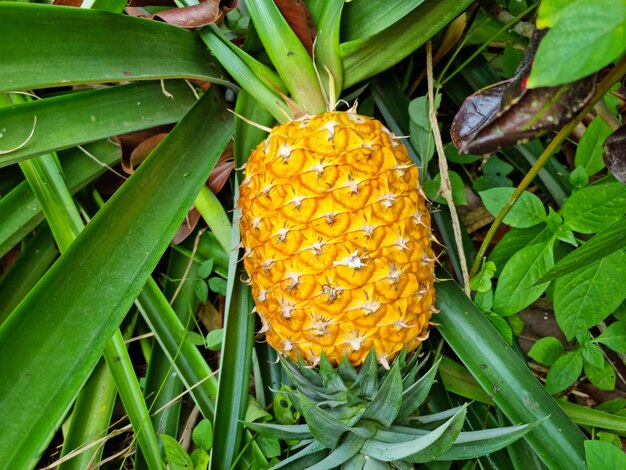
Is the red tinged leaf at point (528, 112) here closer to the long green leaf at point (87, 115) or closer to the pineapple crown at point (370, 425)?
the pineapple crown at point (370, 425)

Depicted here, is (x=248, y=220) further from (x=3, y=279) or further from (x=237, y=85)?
(x=3, y=279)

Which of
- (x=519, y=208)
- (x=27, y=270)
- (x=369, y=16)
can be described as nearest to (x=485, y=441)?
(x=519, y=208)

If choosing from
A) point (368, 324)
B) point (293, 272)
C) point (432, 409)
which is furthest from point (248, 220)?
point (432, 409)

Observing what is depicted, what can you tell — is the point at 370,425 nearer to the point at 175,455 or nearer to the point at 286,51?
the point at 175,455

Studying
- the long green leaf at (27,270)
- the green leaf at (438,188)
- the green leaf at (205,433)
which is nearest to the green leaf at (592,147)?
the green leaf at (438,188)

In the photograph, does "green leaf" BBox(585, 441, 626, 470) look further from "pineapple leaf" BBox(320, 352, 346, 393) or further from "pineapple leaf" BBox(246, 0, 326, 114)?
"pineapple leaf" BBox(246, 0, 326, 114)
